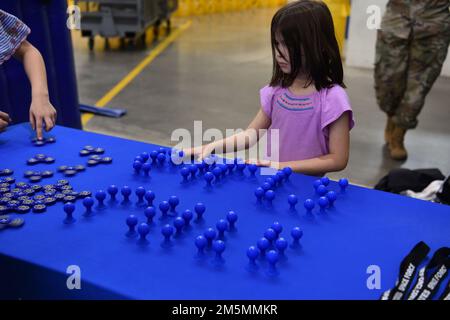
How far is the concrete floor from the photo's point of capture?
4.10 m

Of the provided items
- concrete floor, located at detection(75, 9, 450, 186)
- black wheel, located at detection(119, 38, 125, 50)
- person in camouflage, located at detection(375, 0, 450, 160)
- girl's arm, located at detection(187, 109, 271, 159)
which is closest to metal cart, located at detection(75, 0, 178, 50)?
concrete floor, located at detection(75, 9, 450, 186)

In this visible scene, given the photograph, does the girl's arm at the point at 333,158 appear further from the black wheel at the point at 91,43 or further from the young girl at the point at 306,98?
the black wheel at the point at 91,43

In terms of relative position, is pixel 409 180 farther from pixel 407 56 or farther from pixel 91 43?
pixel 91 43

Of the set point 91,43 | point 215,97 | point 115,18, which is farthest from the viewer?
point 91,43

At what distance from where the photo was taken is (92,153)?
1764 mm

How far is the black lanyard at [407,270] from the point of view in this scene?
103cm

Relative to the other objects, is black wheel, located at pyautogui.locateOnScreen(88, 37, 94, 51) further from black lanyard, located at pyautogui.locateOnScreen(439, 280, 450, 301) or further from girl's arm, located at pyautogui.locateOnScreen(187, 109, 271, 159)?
black lanyard, located at pyautogui.locateOnScreen(439, 280, 450, 301)

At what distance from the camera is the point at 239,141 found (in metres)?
1.96

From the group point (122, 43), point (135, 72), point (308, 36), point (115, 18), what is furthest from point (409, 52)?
point (122, 43)

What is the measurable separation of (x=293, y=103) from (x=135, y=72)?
4664 mm

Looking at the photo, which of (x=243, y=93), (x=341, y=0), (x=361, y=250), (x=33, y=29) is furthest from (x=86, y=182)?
(x=341, y=0)

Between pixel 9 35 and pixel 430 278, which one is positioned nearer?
pixel 430 278
